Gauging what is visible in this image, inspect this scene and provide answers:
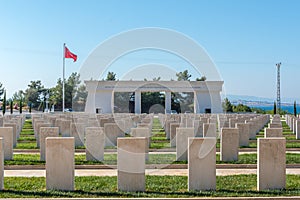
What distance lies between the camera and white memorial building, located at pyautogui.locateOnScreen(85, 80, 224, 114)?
5282 centimetres

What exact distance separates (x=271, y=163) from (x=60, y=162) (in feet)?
13.2

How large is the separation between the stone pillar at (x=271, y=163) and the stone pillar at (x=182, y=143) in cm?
405

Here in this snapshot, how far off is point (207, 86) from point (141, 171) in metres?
47.4

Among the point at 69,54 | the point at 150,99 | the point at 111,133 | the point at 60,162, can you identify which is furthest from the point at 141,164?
the point at 150,99

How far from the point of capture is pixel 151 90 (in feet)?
172

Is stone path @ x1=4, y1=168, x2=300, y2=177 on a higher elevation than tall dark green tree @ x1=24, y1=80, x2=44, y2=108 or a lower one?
lower

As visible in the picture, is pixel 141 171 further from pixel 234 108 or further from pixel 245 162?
pixel 234 108

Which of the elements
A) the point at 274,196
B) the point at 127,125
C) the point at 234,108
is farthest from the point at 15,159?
the point at 234,108

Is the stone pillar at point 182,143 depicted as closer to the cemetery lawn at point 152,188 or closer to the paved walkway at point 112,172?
the paved walkway at point 112,172

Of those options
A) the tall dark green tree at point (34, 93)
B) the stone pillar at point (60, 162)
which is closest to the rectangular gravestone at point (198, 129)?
the stone pillar at point (60, 162)

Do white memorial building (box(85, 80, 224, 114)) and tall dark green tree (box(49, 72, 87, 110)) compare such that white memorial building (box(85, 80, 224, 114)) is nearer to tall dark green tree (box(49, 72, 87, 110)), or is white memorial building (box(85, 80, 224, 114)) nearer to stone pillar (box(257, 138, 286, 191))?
tall dark green tree (box(49, 72, 87, 110))

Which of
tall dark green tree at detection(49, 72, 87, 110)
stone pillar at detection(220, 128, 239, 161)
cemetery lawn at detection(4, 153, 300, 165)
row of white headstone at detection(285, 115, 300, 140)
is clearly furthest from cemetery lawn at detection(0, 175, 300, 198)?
tall dark green tree at detection(49, 72, 87, 110)

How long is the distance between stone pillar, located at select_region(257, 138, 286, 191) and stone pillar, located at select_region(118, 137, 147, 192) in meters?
2.23

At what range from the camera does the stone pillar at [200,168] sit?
8.16 metres
